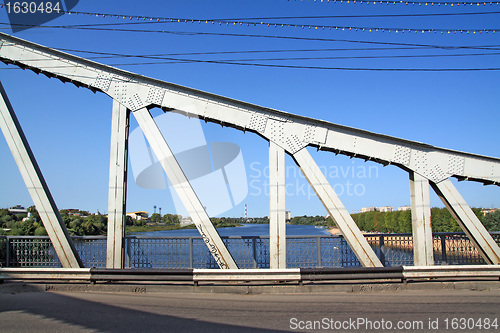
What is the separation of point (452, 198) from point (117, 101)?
8.94m

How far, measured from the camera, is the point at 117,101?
9.09 meters

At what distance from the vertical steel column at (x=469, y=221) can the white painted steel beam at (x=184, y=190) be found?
559 cm

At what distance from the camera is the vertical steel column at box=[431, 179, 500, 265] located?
8.56 metres

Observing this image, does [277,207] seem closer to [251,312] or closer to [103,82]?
[251,312]

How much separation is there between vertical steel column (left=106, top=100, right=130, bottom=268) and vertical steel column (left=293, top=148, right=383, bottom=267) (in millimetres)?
4607

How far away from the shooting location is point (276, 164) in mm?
8766

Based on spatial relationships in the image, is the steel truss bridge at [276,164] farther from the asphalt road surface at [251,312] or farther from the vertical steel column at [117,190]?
the asphalt road surface at [251,312]

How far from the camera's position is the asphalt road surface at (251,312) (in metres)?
5.48

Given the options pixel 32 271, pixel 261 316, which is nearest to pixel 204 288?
pixel 261 316

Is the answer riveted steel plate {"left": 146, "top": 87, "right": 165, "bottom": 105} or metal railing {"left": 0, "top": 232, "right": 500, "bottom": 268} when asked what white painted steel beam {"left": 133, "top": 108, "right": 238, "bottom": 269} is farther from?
metal railing {"left": 0, "top": 232, "right": 500, "bottom": 268}

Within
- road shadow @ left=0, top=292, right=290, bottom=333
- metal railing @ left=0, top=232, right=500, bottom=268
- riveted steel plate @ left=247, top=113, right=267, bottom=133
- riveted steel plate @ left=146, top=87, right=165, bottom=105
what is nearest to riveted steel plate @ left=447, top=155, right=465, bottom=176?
metal railing @ left=0, top=232, right=500, bottom=268

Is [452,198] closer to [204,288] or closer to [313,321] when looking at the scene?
[313,321]

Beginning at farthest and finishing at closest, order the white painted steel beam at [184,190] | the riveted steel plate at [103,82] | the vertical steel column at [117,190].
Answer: the riveted steel plate at [103,82] < the vertical steel column at [117,190] < the white painted steel beam at [184,190]

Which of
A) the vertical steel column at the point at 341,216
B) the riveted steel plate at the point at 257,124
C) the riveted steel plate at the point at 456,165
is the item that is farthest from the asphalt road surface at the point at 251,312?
the riveted steel plate at the point at 257,124
